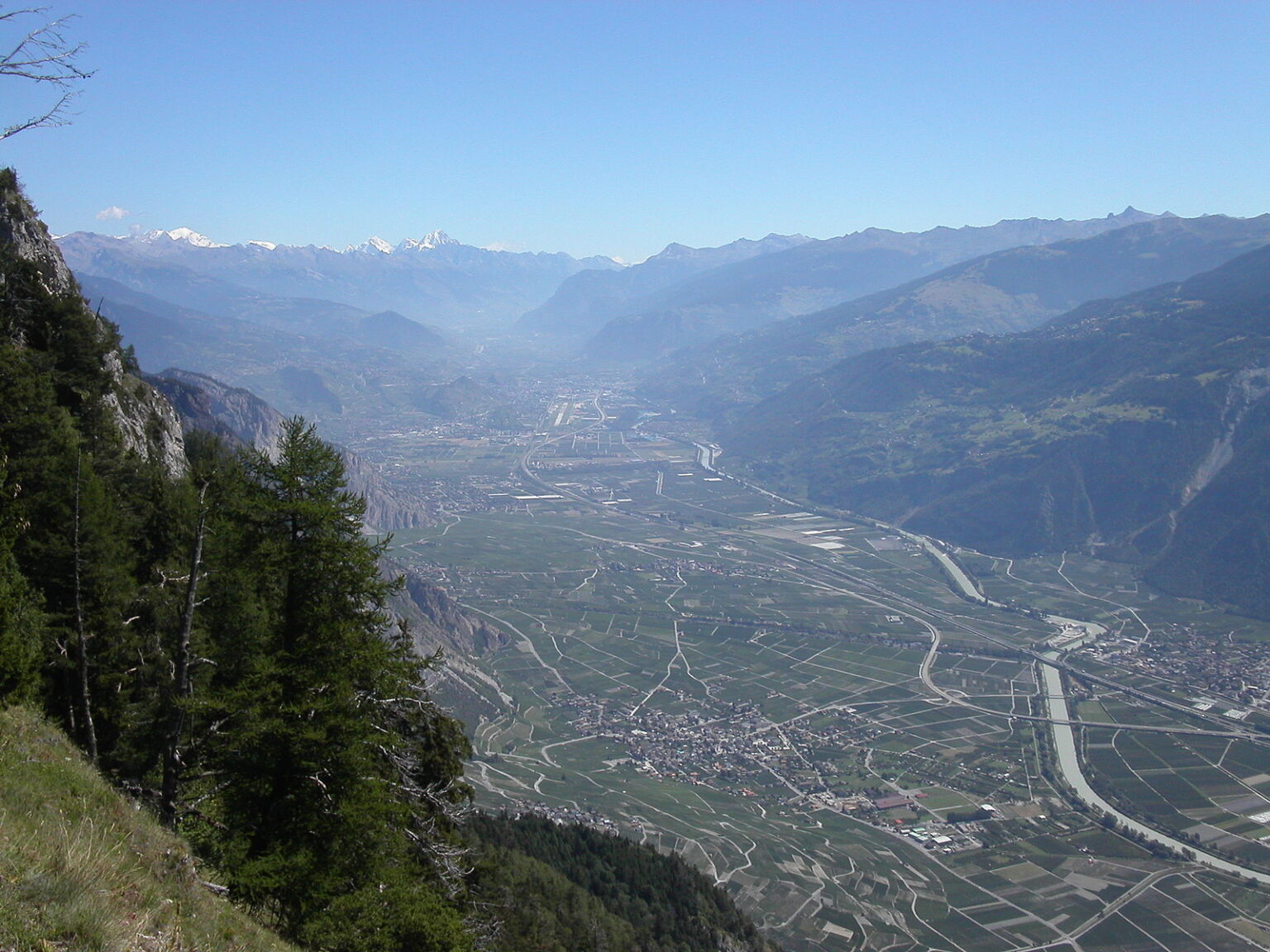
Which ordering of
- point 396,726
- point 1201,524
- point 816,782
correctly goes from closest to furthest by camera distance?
point 396,726 → point 816,782 → point 1201,524

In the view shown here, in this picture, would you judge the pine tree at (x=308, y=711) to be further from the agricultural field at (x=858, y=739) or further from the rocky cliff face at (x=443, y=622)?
the rocky cliff face at (x=443, y=622)

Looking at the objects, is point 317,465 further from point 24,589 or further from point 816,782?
point 816,782

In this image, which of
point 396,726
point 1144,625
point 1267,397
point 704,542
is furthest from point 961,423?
point 396,726

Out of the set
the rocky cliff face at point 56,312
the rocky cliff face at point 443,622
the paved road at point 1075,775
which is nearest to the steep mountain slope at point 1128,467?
the paved road at point 1075,775

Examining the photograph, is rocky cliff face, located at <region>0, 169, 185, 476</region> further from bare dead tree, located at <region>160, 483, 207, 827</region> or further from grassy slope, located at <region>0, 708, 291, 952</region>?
grassy slope, located at <region>0, 708, 291, 952</region>

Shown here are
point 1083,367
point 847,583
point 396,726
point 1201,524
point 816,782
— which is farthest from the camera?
point 1083,367

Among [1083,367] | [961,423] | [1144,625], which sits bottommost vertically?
[1144,625]

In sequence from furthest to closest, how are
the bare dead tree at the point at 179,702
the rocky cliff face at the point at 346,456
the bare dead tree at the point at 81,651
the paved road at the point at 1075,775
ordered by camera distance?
the rocky cliff face at the point at 346,456
the paved road at the point at 1075,775
the bare dead tree at the point at 81,651
the bare dead tree at the point at 179,702

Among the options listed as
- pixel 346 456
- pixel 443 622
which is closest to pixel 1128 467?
pixel 443 622
